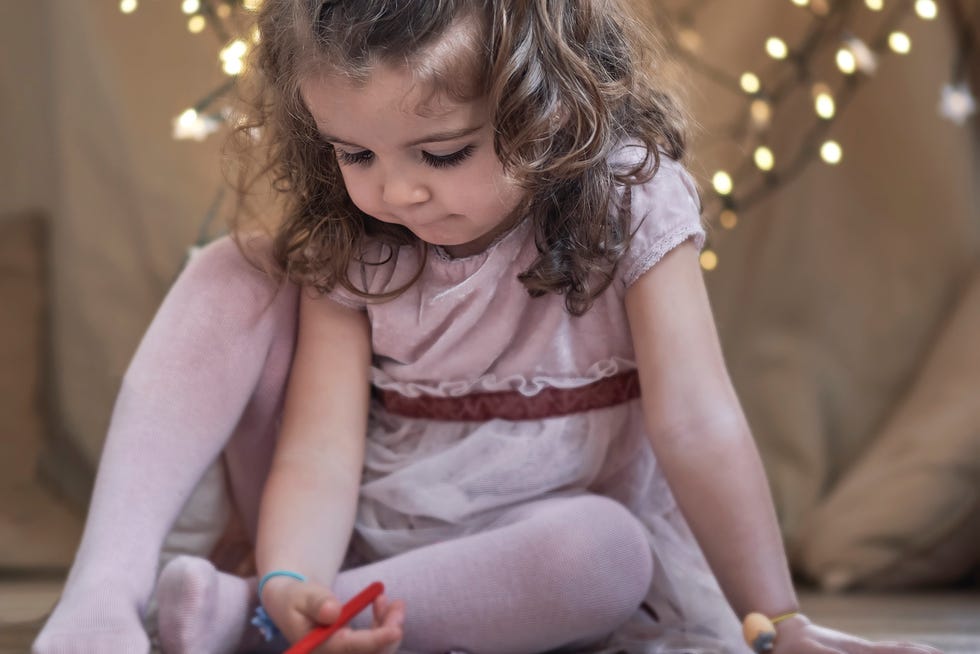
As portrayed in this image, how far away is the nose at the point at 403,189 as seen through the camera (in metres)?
0.79

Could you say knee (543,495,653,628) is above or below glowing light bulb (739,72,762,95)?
below

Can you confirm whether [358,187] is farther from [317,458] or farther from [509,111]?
[317,458]

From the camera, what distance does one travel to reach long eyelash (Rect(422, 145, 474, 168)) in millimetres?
797

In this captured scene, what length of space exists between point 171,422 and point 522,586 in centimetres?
28

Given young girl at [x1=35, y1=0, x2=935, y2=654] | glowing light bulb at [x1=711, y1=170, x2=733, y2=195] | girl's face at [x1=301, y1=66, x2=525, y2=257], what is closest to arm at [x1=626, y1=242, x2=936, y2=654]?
young girl at [x1=35, y1=0, x2=935, y2=654]

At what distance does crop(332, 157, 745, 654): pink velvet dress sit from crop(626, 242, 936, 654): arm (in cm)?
4

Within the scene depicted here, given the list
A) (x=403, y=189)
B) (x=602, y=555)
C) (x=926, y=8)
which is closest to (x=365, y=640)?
(x=602, y=555)

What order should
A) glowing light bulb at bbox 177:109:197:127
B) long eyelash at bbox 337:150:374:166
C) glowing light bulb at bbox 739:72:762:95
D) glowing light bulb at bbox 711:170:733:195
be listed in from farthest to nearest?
1. glowing light bulb at bbox 739:72:762:95
2. glowing light bulb at bbox 711:170:733:195
3. glowing light bulb at bbox 177:109:197:127
4. long eyelash at bbox 337:150:374:166

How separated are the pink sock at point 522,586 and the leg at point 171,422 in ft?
0.21

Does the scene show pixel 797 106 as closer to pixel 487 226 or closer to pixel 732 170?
pixel 732 170

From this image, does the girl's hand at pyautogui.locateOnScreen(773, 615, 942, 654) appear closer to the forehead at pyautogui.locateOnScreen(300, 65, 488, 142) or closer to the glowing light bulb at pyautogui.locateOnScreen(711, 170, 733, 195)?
the forehead at pyautogui.locateOnScreen(300, 65, 488, 142)

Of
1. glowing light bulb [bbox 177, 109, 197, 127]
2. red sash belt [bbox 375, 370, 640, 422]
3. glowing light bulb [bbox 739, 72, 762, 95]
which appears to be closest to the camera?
red sash belt [bbox 375, 370, 640, 422]

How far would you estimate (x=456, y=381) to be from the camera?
0.94m

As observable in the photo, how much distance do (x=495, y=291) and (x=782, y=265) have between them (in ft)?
1.95
